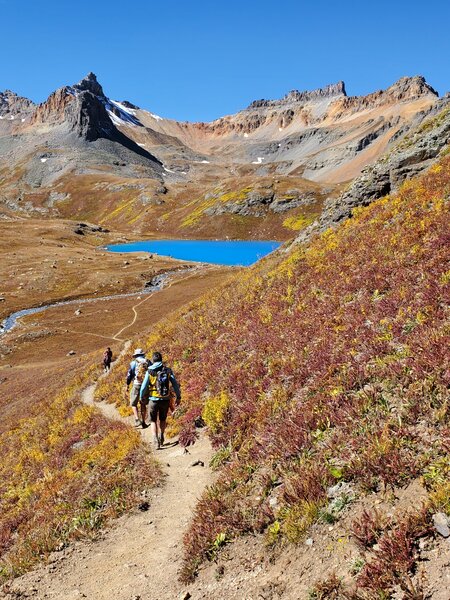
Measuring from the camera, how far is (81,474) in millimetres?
13070

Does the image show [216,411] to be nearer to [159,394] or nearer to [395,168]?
[159,394]

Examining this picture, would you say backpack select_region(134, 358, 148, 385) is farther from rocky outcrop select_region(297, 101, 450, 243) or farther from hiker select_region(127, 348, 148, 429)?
rocky outcrop select_region(297, 101, 450, 243)

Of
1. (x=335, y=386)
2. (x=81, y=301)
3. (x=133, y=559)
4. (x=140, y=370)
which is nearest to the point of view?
(x=133, y=559)

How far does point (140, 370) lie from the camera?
17406 millimetres

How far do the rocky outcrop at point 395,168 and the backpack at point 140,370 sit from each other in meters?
16.4

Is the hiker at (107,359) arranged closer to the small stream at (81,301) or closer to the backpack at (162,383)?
the backpack at (162,383)

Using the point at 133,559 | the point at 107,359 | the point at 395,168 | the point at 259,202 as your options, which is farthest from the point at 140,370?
the point at 259,202

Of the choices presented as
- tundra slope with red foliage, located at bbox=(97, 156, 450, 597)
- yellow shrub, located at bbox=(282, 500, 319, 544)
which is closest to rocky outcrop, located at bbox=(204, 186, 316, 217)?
tundra slope with red foliage, located at bbox=(97, 156, 450, 597)

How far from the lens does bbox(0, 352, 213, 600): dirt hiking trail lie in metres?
8.39

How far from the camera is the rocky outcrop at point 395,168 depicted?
26.8m

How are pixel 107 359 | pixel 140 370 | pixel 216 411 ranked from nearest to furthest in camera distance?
pixel 216 411, pixel 140 370, pixel 107 359

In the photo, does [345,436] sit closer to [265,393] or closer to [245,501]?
[245,501]

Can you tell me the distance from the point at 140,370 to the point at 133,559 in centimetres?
877

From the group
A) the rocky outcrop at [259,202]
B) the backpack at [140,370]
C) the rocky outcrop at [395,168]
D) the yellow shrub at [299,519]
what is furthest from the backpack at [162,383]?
the rocky outcrop at [259,202]
